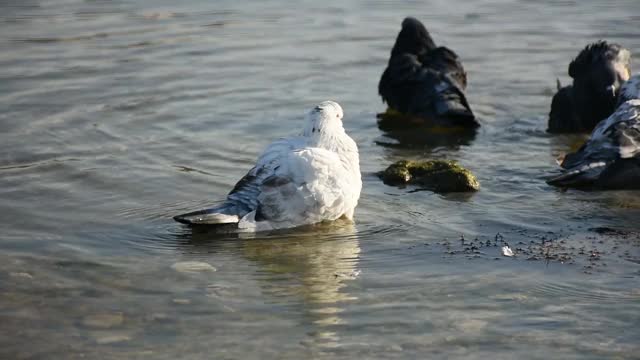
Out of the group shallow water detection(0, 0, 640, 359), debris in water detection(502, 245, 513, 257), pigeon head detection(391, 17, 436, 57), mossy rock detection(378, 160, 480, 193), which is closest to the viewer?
shallow water detection(0, 0, 640, 359)

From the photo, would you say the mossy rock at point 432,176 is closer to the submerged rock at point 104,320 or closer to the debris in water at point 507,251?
the debris in water at point 507,251

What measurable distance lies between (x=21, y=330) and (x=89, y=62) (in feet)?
27.9


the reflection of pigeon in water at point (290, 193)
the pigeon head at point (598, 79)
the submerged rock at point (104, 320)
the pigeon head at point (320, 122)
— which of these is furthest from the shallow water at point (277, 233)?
the pigeon head at point (320, 122)

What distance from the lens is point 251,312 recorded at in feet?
20.5

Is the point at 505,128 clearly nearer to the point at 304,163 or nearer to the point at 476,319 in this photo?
the point at 304,163

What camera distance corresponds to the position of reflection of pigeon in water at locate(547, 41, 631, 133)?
11.3 m

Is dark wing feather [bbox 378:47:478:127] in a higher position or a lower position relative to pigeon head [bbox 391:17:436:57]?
lower

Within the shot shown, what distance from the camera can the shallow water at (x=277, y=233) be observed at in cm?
601

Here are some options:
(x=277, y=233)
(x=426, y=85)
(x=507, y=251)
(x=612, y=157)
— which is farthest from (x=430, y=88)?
(x=507, y=251)

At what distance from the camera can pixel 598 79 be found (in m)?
11.5

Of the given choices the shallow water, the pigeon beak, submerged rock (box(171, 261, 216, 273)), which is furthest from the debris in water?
the pigeon beak

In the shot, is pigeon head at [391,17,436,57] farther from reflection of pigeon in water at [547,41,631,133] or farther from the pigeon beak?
the pigeon beak

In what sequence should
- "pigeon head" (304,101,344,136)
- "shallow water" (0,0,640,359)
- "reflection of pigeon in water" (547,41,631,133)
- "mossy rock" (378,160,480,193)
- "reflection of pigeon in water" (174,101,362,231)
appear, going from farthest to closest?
"reflection of pigeon in water" (547,41,631,133)
"mossy rock" (378,160,480,193)
"pigeon head" (304,101,344,136)
"reflection of pigeon in water" (174,101,362,231)
"shallow water" (0,0,640,359)

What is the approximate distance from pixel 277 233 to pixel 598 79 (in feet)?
16.3
